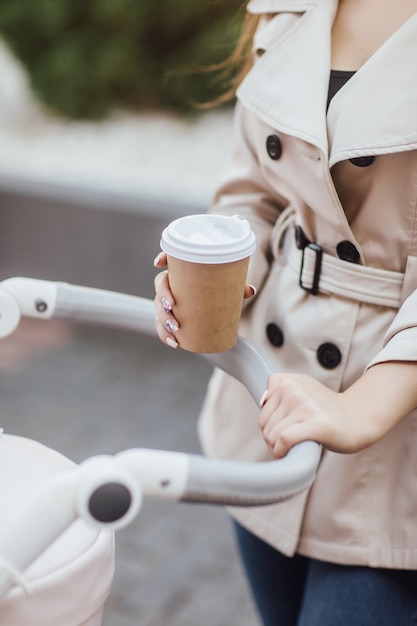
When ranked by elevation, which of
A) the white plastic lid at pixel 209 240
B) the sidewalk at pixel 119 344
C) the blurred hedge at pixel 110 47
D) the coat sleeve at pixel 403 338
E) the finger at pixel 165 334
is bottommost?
the sidewalk at pixel 119 344

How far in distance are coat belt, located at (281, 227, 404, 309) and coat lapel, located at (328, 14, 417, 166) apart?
0.17 metres

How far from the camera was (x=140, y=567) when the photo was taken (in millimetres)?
2658

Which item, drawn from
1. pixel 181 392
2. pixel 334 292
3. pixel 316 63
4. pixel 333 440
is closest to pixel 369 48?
pixel 316 63

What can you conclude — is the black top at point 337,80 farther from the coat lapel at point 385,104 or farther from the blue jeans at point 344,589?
the blue jeans at point 344,589

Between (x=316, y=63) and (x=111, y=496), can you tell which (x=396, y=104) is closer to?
(x=316, y=63)

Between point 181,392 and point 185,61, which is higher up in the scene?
point 185,61

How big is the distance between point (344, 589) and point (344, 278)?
1.52 ft

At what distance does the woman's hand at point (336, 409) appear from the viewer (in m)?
0.98

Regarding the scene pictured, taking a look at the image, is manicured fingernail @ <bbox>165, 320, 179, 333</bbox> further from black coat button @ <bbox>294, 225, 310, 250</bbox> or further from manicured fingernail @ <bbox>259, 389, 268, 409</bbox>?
black coat button @ <bbox>294, 225, 310, 250</bbox>

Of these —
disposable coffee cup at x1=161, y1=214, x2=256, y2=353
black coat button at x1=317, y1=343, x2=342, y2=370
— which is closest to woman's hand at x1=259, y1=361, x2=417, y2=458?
disposable coffee cup at x1=161, y1=214, x2=256, y2=353

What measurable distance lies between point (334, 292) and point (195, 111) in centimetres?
404

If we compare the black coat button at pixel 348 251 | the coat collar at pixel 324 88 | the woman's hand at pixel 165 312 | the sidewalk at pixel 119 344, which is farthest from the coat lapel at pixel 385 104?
the sidewalk at pixel 119 344

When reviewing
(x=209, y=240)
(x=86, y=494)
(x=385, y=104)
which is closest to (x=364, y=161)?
(x=385, y=104)

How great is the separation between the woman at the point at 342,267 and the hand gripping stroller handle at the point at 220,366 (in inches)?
3.7
